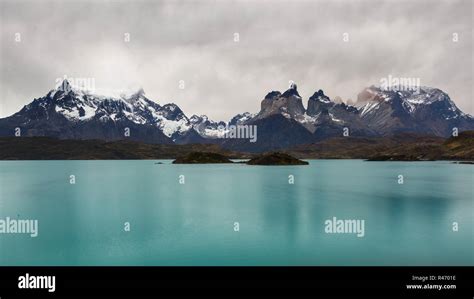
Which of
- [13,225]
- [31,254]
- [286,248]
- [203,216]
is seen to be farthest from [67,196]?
[286,248]

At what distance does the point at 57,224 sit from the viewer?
6550 centimetres

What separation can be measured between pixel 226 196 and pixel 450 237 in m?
65.9

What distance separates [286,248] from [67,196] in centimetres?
8182

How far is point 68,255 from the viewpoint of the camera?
4556 centimetres
